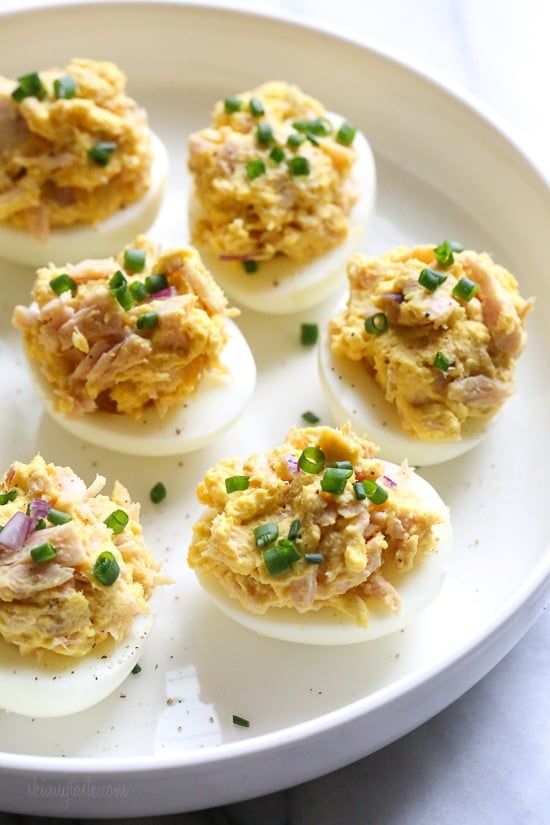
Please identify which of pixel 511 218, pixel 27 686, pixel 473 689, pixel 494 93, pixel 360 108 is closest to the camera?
pixel 27 686

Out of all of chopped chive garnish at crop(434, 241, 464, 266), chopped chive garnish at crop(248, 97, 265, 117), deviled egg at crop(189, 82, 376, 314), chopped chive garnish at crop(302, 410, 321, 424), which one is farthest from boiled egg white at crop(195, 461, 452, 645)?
chopped chive garnish at crop(248, 97, 265, 117)

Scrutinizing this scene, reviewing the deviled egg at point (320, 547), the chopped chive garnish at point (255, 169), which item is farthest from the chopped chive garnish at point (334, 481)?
the chopped chive garnish at point (255, 169)

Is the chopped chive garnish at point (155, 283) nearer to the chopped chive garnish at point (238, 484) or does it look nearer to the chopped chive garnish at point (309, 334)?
the chopped chive garnish at point (309, 334)

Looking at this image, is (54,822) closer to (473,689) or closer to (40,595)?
(40,595)

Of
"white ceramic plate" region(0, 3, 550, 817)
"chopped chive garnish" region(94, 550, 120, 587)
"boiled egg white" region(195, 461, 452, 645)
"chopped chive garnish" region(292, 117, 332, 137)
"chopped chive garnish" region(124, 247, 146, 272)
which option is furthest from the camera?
"chopped chive garnish" region(292, 117, 332, 137)

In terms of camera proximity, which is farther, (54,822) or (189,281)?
(189,281)

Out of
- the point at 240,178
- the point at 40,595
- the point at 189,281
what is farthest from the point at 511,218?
the point at 40,595

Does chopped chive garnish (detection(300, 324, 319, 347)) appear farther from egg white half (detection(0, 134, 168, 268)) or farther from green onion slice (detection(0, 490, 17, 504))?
green onion slice (detection(0, 490, 17, 504))
